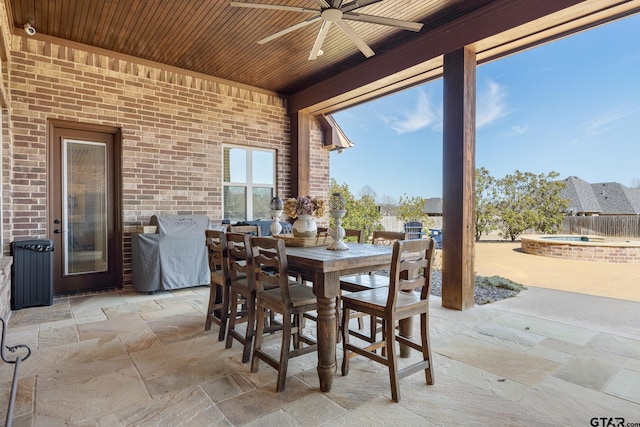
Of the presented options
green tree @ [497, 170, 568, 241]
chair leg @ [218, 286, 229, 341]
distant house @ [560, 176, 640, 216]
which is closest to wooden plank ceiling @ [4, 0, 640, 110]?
chair leg @ [218, 286, 229, 341]

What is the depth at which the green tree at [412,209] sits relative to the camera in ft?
32.5

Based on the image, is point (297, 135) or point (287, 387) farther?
point (297, 135)

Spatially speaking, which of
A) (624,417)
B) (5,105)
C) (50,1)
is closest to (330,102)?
(50,1)

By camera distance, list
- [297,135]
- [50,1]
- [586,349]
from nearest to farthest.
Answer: [586,349], [50,1], [297,135]

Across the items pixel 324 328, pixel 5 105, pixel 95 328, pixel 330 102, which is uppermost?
pixel 330 102

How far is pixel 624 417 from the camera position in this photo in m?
1.69

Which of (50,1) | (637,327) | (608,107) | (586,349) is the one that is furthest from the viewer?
(608,107)

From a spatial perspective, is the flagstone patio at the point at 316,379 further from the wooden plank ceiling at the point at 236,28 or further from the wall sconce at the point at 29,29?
the wall sconce at the point at 29,29

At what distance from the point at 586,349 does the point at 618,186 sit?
22951mm

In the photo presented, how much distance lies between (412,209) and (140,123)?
7657mm

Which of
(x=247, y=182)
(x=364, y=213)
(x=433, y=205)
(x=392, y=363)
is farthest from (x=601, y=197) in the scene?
(x=392, y=363)

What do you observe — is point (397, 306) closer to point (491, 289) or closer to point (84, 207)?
point (491, 289)

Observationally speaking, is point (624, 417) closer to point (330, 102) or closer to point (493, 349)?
point (493, 349)

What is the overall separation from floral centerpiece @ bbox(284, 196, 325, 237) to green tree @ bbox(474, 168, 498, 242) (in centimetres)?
1147
